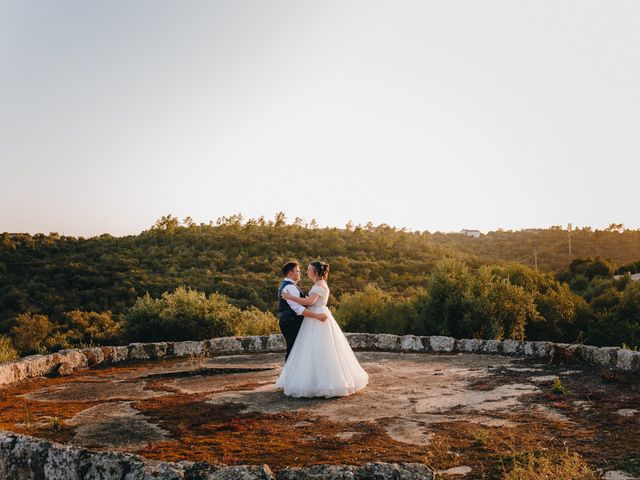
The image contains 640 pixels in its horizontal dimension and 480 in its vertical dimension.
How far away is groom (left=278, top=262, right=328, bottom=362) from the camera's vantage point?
9.01 metres

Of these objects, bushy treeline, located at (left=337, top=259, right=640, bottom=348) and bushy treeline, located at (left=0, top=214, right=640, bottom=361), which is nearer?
bushy treeline, located at (left=337, top=259, right=640, bottom=348)

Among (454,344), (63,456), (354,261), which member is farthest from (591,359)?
(354,261)

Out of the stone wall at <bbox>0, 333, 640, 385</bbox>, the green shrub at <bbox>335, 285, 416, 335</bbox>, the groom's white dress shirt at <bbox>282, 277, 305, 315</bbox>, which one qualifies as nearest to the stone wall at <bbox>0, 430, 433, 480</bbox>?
the groom's white dress shirt at <bbox>282, 277, 305, 315</bbox>

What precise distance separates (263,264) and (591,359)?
30.5m

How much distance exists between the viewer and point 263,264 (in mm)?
40156

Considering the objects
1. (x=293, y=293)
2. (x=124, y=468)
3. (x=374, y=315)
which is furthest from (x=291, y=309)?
(x=374, y=315)

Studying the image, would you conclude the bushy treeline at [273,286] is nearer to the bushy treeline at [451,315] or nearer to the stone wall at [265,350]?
the bushy treeline at [451,315]

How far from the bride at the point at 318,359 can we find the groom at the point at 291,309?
10 cm

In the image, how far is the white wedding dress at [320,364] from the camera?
28.8 ft

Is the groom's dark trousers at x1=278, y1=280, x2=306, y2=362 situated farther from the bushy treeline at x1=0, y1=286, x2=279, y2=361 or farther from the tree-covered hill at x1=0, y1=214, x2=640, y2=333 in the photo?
the tree-covered hill at x1=0, y1=214, x2=640, y2=333

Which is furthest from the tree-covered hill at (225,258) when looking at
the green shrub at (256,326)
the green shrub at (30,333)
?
the green shrub at (256,326)

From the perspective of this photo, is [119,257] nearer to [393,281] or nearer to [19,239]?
[19,239]

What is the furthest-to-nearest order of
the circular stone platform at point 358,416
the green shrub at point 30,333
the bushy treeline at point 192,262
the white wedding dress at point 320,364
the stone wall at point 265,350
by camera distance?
the bushy treeline at point 192,262, the green shrub at point 30,333, the stone wall at point 265,350, the white wedding dress at point 320,364, the circular stone platform at point 358,416

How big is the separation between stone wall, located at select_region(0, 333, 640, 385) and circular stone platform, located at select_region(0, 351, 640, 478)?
1.13 feet
